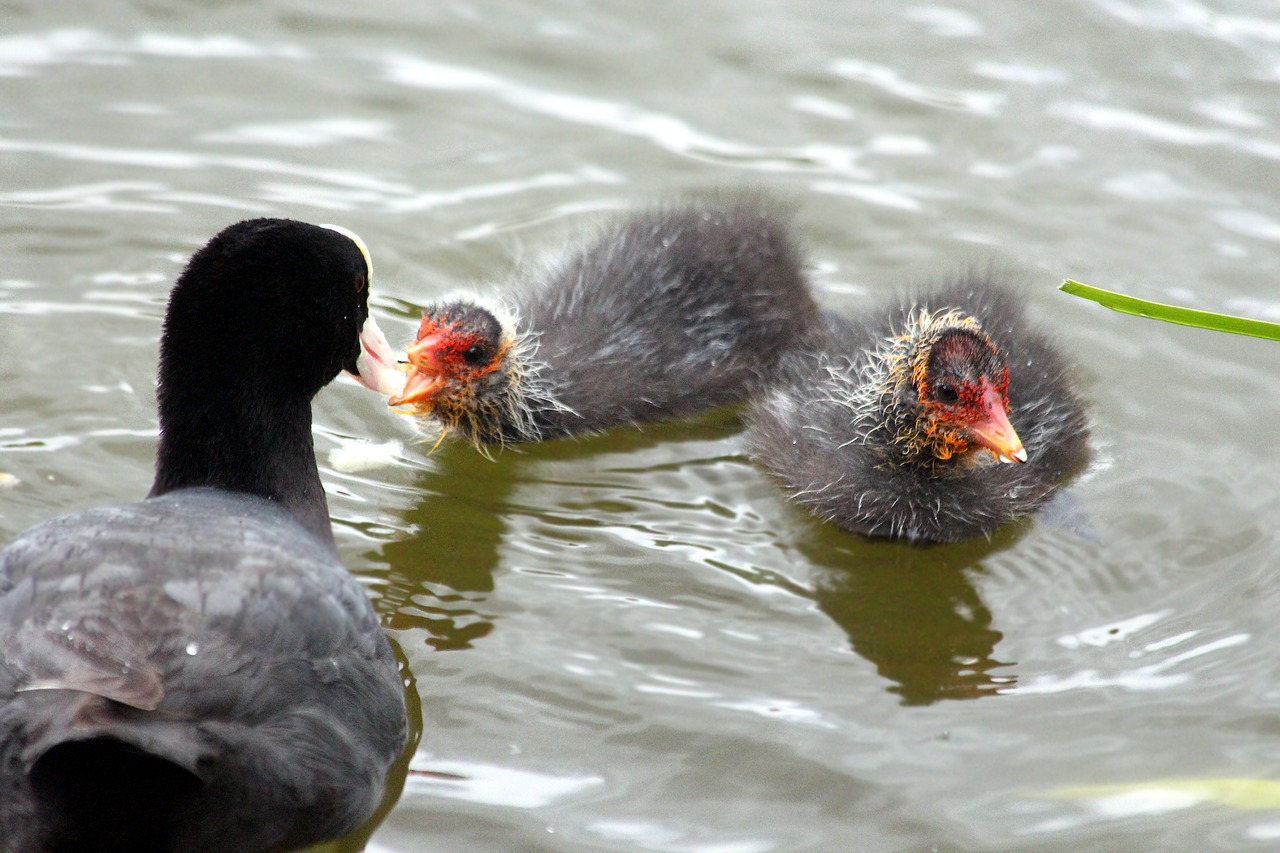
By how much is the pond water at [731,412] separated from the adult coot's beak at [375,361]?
1.71 ft

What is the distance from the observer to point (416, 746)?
4121 millimetres

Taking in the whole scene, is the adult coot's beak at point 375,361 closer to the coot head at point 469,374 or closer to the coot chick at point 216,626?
the coot chick at point 216,626

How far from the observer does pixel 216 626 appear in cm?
332

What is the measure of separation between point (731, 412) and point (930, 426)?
3.25ft

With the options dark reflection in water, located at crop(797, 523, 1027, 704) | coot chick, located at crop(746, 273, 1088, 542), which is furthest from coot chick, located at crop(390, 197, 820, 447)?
dark reflection in water, located at crop(797, 523, 1027, 704)

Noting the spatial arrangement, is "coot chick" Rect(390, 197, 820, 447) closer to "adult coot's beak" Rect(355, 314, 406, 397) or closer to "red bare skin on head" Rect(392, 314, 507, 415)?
"red bare skin on head" Rect(392, 314, 507, 415)

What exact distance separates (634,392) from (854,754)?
184 centimetres

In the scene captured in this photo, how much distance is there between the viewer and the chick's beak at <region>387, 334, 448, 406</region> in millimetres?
5359

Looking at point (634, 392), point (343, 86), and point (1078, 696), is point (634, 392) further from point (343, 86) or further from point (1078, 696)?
point (343, 86)

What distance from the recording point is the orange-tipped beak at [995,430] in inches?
193

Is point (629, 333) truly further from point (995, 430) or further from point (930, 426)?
point (995, 430)

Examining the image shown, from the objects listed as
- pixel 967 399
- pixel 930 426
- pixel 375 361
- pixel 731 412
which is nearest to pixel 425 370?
pixel 375 361

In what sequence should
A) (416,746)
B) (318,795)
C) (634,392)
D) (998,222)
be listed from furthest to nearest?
(998,222)
(634,392)
(416,746)
(318,795)

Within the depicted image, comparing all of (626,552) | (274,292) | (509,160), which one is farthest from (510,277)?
(274,292)
